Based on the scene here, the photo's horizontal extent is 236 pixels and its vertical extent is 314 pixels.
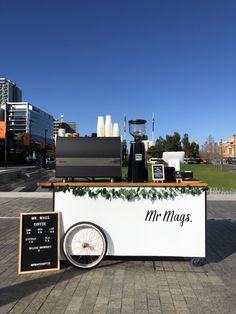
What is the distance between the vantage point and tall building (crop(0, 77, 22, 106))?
246 ft

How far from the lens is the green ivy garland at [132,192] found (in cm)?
568

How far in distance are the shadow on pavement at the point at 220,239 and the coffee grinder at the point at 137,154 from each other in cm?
178

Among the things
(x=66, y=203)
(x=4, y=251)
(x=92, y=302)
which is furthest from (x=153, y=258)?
(x=4, y=251)

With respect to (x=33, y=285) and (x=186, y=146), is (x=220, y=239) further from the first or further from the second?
(x=186, y=146)

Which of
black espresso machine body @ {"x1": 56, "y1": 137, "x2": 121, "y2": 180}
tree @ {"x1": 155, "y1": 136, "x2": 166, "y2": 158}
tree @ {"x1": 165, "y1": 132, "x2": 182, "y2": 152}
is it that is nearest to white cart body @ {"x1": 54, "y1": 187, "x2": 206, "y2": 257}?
black espresso machine body @ {"x1": 56, "y1": 137, "x2": 121, "y2": 180}

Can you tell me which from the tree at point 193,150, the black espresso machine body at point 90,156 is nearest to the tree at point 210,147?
the tree at point 193,150

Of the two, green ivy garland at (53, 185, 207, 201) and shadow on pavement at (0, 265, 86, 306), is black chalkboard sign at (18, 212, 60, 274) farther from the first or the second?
green ivy garland at (53, 185, 207, 201)

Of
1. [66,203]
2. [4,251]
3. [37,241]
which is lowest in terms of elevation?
[4,251]

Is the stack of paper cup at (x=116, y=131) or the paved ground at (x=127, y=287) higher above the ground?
the stack of paper cup at (x=116, y=131)

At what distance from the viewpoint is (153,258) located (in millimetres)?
6246

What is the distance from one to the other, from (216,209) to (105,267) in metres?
7.80

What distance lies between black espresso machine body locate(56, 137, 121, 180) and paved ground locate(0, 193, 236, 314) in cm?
142

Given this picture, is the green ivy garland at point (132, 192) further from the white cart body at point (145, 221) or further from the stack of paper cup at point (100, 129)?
the stack of paper cup at point (100, 129)

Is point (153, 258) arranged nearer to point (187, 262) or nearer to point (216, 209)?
point (187, 262)
